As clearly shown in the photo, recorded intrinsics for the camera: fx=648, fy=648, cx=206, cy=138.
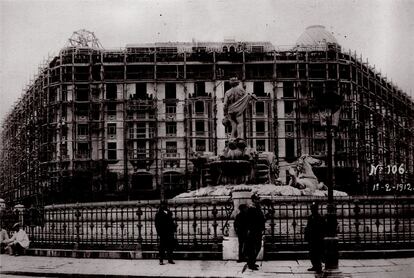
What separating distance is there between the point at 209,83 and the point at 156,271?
174 ft

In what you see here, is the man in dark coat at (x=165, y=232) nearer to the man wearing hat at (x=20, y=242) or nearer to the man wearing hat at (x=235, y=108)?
the man wearing hat at (x=20, y=242)

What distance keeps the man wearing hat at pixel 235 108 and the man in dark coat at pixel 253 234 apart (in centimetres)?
1062

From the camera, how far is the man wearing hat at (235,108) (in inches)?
986

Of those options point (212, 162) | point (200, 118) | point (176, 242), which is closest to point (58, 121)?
point (200, 118)

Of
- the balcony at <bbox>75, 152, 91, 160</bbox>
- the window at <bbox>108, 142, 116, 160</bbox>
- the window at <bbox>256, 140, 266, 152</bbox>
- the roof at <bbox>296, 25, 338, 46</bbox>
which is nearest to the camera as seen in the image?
the balcony at <bbox>75, 152, 91, 160</bbox>

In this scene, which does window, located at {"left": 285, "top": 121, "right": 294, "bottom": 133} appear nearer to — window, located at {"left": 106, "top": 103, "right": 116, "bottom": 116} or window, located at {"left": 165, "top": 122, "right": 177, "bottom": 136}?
window, located at {"left": 165, "top": 122, "right": 177, "bottom": 136}

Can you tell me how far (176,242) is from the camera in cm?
1645

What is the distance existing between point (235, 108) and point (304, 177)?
4506 millimetres

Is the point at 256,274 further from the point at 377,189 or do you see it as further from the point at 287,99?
the point at 287,99

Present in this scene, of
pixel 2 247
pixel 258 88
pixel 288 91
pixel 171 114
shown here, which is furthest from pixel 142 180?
pixel 2 247

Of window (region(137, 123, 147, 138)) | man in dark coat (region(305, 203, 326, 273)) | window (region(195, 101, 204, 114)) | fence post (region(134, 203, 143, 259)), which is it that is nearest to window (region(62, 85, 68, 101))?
window (region(137, 123, 147, 138))

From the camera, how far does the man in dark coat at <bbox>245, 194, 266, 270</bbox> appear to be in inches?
556

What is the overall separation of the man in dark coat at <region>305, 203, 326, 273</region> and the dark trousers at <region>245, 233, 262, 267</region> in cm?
110

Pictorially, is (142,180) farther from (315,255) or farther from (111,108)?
(315,255)
